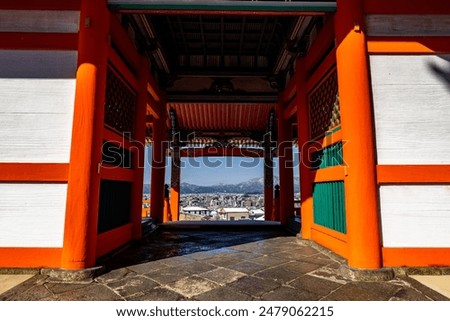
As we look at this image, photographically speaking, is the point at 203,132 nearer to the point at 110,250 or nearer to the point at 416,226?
the point at 110,250

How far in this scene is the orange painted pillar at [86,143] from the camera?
3.09 metres

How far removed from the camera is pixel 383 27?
11.4 feet

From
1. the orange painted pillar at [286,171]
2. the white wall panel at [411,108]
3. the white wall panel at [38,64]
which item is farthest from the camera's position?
the orange painted pillar at [286,171]

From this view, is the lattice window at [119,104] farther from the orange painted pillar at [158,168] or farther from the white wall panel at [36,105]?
the orange painted pillar at [158,168]

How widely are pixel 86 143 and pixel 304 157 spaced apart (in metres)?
4.20

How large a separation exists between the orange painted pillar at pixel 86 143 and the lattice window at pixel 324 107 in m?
3.65

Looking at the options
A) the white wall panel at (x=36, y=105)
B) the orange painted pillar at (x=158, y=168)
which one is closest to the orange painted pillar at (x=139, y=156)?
the orange painted pillar at (x=158, y=168)

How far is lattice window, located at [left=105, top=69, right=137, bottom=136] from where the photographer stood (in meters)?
4.19

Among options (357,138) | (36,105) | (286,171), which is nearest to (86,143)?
(36,105)

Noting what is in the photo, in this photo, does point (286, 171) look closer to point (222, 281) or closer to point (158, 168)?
point (158, 168)

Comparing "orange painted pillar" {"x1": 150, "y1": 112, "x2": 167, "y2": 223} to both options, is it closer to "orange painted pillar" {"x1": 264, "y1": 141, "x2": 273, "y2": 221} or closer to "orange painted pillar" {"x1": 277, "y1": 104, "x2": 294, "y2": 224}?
"orange painted pillar" {"x1": 277, "y1": 104, "x2": 294, "y2": 224}

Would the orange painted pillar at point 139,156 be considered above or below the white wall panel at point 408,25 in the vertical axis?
below

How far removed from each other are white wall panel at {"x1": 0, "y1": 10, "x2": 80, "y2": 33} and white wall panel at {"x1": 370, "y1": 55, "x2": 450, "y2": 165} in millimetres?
4299

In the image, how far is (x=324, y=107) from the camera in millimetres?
4617
